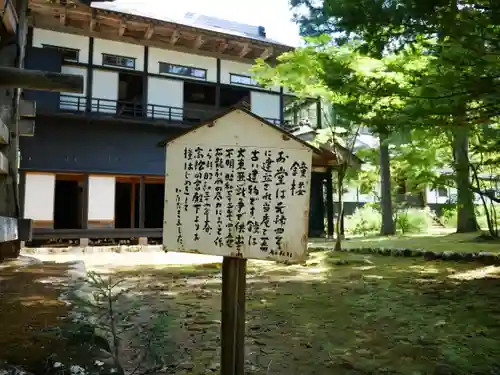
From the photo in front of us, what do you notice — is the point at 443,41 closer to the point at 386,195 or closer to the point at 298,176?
the point at 298,176

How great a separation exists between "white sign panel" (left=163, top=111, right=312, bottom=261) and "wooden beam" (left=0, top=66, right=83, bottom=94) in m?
2.58

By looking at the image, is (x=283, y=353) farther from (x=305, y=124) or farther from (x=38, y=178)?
(x=305, y=124)

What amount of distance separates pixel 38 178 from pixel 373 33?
41.1 ft

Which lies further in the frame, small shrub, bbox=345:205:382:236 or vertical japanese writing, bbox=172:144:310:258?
small shrub, bbox=345:205:382:236

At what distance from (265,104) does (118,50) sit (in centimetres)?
590

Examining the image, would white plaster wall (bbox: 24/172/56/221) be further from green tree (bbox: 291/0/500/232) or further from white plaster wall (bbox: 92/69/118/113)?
green tree (bbox: 291/0/500/232)

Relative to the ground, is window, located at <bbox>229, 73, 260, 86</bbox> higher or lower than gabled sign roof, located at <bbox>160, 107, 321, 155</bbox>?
higher

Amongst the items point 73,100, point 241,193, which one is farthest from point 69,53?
point 241,193

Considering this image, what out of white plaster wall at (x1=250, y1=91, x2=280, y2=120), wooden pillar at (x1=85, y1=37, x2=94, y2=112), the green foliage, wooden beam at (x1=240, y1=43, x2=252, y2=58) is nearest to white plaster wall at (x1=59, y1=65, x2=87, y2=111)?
wooden pillar at (x1=85, y1=37, x2=94, y2=112)

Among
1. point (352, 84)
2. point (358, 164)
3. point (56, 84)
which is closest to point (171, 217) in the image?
point (56, 84)

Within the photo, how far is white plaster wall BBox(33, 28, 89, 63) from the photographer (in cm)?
1459

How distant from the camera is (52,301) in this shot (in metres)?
4.77

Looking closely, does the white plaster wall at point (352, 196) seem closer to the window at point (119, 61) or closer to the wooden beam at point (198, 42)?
the wooden beam at point (198, 42)

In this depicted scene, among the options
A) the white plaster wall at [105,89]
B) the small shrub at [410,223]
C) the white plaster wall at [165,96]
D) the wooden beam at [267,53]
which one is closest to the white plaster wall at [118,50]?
the white plaster wall at [105,89]
